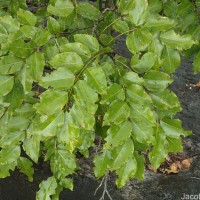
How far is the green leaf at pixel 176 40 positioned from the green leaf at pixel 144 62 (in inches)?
4.2

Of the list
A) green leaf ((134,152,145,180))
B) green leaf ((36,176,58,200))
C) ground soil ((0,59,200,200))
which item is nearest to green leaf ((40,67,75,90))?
green leaf ((134,152,145,180))

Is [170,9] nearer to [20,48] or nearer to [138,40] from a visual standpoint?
[138,40]

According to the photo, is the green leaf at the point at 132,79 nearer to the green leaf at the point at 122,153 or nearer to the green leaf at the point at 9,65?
the green leaf at the point at 122,153

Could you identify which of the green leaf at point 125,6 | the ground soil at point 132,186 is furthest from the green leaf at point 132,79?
the ground soil at point 132,186

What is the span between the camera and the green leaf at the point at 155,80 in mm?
1058

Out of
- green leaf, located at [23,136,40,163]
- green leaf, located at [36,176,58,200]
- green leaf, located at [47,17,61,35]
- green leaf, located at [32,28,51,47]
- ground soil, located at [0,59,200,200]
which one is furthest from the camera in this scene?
ground soil, located at [0,59,200,200]

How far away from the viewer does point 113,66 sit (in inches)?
43.0

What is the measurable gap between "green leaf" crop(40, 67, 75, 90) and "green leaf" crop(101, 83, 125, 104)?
0.33 ft

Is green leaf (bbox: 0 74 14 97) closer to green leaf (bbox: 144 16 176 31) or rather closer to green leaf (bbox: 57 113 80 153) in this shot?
green leaf (bbox: 57 113 80 153)

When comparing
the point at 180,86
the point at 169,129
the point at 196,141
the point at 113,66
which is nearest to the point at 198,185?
the point at 196,141

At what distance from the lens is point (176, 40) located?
44.1 inches

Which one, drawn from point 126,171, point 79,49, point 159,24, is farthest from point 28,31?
point 126,171

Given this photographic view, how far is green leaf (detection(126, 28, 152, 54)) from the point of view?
3.50ft

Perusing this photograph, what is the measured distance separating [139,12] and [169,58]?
19 cm
